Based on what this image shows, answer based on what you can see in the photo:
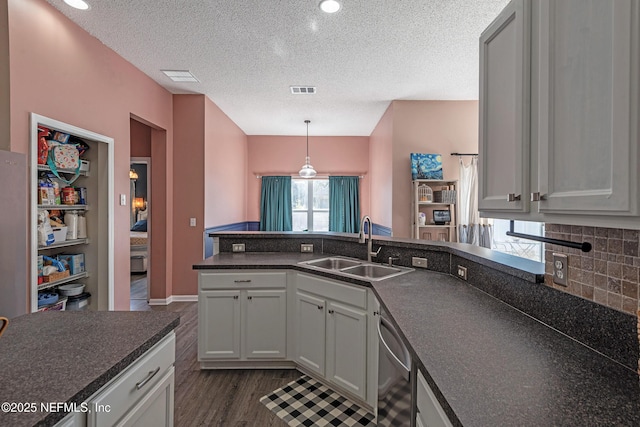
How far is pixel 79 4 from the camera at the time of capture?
2438 mm

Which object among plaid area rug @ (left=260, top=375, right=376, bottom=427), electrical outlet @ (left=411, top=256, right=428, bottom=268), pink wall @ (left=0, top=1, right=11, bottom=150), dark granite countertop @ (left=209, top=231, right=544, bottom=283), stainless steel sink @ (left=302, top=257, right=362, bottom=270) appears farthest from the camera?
stainless steel sink @ (left=302, top=257, right=362, bottom=270)

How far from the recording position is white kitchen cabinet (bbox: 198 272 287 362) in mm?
2549

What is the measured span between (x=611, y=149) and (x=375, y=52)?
2821 millimetres

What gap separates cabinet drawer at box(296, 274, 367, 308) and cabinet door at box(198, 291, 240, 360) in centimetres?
57

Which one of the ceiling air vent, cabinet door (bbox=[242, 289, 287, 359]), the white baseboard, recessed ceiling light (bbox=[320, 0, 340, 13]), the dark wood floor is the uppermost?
the ceiling air vent

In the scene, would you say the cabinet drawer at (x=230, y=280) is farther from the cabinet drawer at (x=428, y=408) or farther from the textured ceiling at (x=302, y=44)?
the textured ceiling at (x=302, y=44)

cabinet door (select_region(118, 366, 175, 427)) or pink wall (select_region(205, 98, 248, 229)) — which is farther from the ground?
pink wall (select_region(205, 98, 248, 229))

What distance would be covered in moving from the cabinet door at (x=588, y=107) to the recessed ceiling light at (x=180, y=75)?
3.67 meters

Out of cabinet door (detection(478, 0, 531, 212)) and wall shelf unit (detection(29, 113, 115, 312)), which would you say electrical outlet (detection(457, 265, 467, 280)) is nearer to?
cabinet door (detection(478, 0, 531, 212))

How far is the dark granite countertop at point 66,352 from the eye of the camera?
78 cm

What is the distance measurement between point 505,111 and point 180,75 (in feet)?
12.1

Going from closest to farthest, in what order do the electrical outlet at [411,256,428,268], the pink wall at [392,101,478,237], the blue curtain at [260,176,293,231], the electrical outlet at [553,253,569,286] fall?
the electrical outlet at [553,253,569,286]
the electrical outlet at [411,256,428,268]
the pink wall at [392,101,478,237]
the blue curtain at [260,176,293,231]

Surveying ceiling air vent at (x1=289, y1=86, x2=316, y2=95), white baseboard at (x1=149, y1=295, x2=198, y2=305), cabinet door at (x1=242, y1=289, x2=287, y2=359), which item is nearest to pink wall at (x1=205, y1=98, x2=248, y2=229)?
white baseboard at (x1=149, y1=295, x2=198, y2=305)

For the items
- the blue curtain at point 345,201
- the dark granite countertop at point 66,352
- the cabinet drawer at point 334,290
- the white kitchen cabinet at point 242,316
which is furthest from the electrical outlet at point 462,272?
the blue curtain at point 345,201
